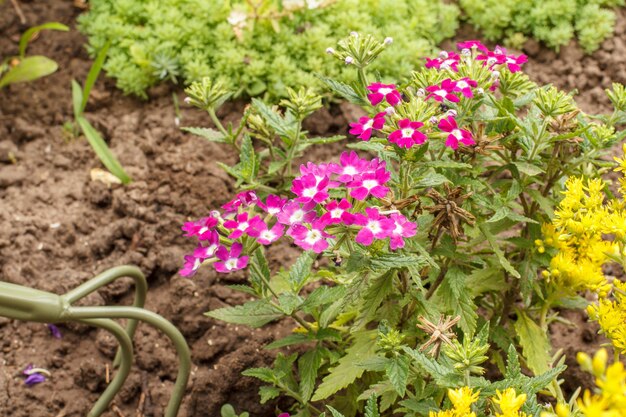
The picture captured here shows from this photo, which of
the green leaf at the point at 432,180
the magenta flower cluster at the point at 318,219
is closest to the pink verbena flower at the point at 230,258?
the magenta flower cluster at the point at 318,219

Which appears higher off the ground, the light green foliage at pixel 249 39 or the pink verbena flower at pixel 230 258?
the pink verbena flower at pixel 230 258

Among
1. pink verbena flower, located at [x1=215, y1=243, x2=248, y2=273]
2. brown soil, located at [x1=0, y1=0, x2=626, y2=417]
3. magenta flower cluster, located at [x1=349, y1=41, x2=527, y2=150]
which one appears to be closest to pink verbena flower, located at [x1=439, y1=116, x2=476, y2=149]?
magenta flower cluster, located at [x1=349, y1=41, x2=527, y2=150]

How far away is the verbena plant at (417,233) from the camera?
69.1 inches

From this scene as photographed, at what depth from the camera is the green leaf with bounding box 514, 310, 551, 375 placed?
2201mm

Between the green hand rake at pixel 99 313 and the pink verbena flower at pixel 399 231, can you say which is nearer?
the pink verbena flower at pixel 399 231

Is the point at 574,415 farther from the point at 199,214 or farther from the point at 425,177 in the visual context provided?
the point at 199,214

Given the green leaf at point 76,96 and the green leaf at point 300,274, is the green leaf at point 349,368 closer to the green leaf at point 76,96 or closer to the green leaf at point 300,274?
the green leaf at point 300,274

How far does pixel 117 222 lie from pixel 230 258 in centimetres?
124

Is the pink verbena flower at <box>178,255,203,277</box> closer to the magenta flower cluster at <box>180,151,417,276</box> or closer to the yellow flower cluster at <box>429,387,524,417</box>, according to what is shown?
the magenta flower cluster at <box>180,151,417,276</box>

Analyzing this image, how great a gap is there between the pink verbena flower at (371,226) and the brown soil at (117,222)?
969 millimetres

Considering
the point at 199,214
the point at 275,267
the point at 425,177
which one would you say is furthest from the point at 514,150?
the point at 199,214

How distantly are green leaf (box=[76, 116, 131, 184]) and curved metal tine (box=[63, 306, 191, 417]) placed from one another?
1062 millimetres

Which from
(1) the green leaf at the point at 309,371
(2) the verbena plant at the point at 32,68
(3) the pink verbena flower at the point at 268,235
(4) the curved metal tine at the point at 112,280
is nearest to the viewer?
(3) the pink verbena flower at the point at 268,235

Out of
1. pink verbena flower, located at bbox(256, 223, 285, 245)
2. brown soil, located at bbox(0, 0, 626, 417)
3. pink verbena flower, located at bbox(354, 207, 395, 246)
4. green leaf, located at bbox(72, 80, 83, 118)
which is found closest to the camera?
pink verbena flower, located at bbox(354, 207, 395, 246)
